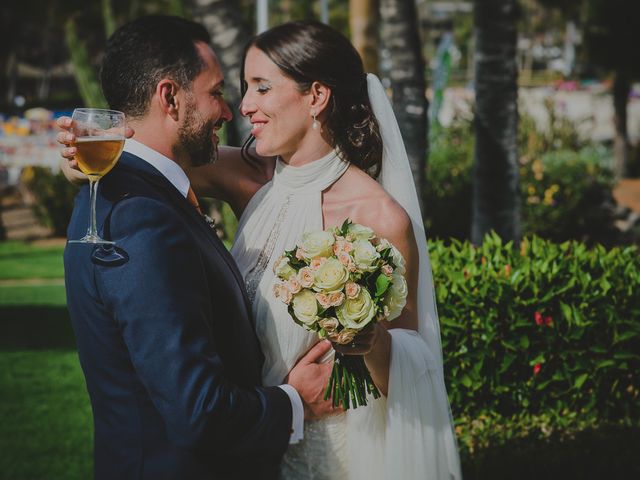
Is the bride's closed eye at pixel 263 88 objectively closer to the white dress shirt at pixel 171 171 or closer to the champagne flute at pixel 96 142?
the white dress shirt at pixel 171 171

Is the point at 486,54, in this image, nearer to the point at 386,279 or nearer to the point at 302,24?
the point at 302,24

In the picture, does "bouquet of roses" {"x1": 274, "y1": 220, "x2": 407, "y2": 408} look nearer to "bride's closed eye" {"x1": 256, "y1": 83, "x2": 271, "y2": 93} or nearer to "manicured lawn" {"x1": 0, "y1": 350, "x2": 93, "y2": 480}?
"bride's closed eye" {"x1": 256, "y1": 83, "x2": 271, "y2": 93}

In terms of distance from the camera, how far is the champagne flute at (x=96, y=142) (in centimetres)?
221

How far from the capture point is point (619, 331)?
4934mm

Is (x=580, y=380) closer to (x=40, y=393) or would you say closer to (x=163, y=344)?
(x=163, y=344)

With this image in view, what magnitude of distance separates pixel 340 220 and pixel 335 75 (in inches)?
24.0

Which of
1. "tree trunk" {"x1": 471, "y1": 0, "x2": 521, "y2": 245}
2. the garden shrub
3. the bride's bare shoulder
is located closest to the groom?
the bride's bare shoulder

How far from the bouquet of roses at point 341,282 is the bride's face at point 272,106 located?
0.81 metres

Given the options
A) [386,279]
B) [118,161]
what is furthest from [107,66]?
[386,279]

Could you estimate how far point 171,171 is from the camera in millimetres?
2428

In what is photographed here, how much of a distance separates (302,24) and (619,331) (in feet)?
10.3

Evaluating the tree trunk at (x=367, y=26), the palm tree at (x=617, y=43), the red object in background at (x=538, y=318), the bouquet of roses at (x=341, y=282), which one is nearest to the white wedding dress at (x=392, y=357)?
the bouquet of roses at (x=341, y=282)

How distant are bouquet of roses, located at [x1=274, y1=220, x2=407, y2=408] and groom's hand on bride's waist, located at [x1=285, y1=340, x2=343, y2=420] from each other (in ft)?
1.30

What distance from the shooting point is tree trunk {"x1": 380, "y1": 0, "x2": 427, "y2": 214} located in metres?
8.04
